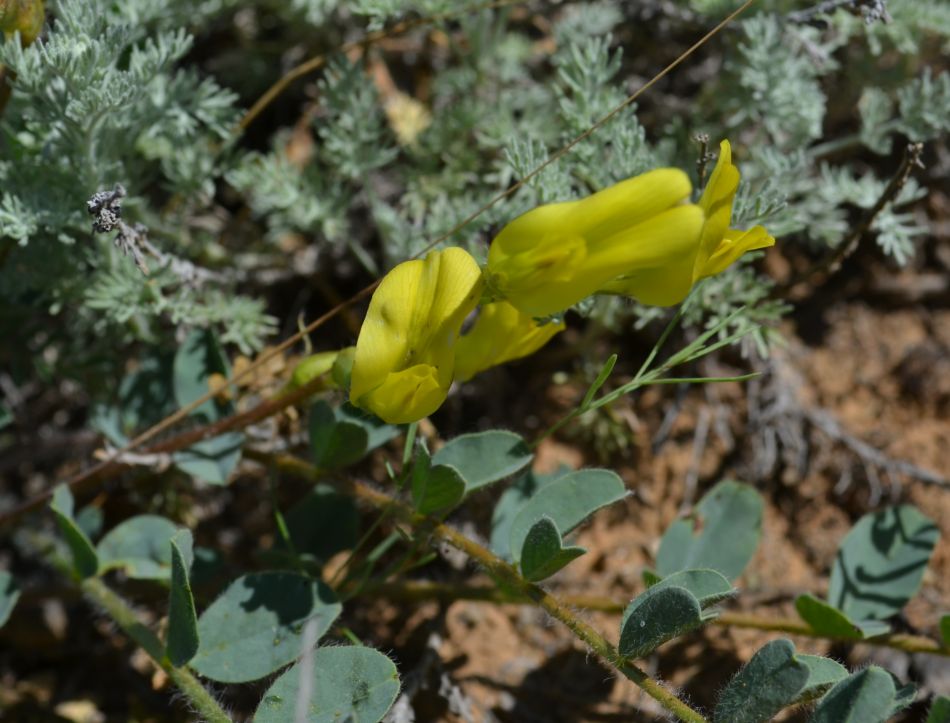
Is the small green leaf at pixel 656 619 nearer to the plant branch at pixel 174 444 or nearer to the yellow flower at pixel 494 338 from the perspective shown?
the yellow flower at pixel 494 338

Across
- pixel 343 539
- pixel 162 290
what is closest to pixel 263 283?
pixel 162 290

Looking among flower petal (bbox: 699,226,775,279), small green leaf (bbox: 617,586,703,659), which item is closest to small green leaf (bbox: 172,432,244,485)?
Answer: small green leaf (bbox: 617,586,703,659)

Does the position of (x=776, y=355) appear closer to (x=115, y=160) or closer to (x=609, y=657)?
(x=609, y=657)

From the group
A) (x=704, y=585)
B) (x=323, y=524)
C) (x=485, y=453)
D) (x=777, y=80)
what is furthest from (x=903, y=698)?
(x=777, y=80)

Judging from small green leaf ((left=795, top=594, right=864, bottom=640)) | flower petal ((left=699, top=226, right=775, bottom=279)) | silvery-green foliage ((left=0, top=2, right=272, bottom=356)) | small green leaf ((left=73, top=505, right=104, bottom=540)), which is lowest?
small green leaf ((left=795, top=594, right=864, bottom=640))

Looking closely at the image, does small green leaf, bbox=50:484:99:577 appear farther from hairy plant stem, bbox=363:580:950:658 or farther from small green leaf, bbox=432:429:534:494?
small green leaf, bbox=432:429:534:494
